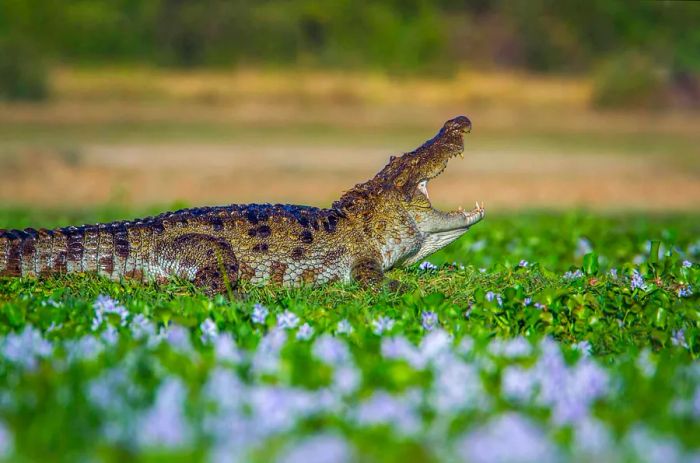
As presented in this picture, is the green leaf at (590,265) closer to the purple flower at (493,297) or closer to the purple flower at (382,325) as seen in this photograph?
the purple flower at (493,297)

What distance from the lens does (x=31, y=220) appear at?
12.1 metres

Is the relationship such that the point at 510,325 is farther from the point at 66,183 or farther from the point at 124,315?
the point at 66,183

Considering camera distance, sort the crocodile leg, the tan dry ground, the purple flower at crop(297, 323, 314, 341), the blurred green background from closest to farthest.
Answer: the purple flower at crop(297, 323, 314, 341) → the crocodile leg → the tan dry ground → the blurred green background

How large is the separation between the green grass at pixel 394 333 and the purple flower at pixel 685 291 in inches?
1.9

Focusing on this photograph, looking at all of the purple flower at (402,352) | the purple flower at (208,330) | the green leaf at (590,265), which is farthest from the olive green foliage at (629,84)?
the purple flower at (402,352)

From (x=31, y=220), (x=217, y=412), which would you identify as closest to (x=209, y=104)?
(x=31, y=220)

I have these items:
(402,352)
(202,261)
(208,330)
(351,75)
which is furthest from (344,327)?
(351,75)

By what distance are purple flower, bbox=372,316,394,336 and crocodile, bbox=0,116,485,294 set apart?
1.27 m

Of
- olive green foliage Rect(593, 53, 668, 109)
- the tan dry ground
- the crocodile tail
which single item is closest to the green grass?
the crocodile tail

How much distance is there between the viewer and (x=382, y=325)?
5.64 meters

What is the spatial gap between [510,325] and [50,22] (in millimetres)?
30020

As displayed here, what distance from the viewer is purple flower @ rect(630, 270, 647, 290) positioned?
6.66m

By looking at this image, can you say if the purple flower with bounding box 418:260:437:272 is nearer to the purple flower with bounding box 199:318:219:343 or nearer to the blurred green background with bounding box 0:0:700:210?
the purple flower with bounding box 199:318:219:343

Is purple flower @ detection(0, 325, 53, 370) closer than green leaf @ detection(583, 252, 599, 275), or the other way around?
purple flower @ detection(0, 325, 53, 370)
